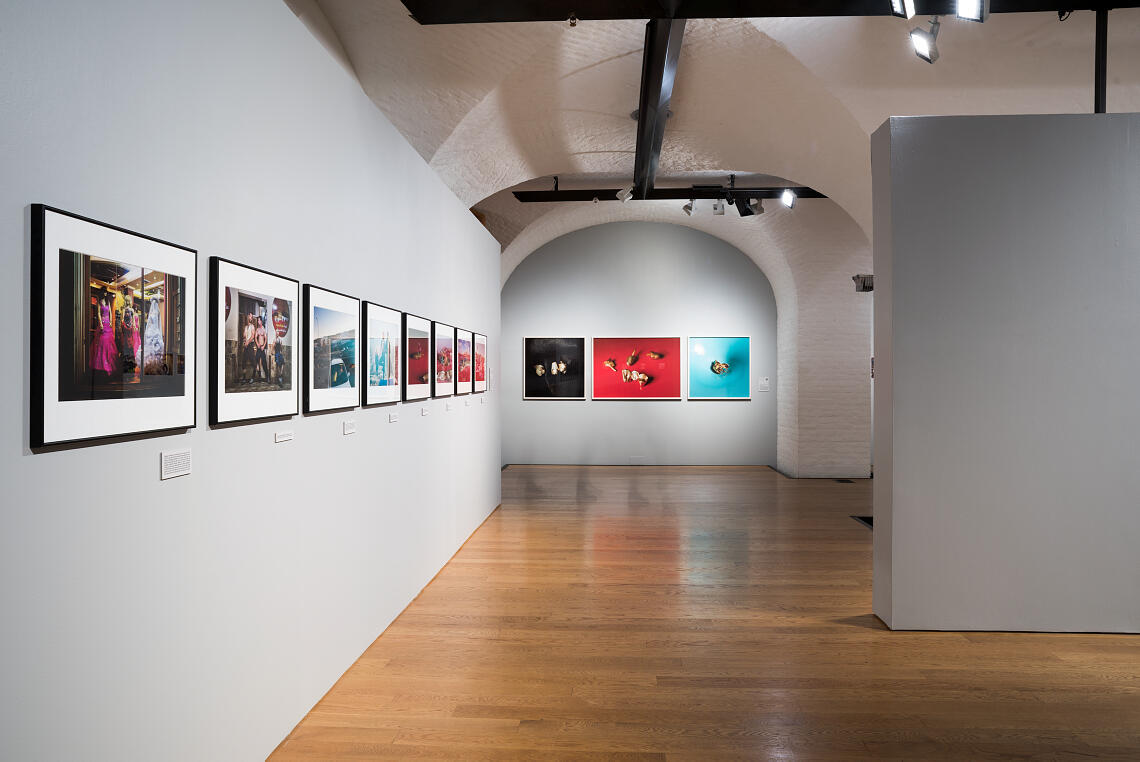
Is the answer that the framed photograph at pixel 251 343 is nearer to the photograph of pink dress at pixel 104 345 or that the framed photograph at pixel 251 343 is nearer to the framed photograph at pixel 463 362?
the photograph of pink dress at pixel 104 345

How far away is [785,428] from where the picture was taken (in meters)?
12.3

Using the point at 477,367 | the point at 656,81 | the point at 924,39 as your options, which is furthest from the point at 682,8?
the point at 477,367

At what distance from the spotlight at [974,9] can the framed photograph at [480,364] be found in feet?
16.8

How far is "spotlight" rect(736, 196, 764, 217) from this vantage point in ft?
31.2

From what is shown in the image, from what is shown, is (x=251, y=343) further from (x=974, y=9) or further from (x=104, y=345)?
(x=974, y=9)

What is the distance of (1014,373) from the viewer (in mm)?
4578

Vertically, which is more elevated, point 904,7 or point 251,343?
point 904,7

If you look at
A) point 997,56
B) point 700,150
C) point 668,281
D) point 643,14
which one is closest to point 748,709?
point 643,14

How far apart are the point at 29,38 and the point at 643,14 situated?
4.03 metres

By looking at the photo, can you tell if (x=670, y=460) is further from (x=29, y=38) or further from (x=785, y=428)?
(x=29, y=38)

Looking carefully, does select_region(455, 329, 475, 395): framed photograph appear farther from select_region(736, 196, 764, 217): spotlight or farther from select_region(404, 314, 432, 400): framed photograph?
select_region(736, 196, 764, 217): spotlight

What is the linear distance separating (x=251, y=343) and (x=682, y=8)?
3.80 m

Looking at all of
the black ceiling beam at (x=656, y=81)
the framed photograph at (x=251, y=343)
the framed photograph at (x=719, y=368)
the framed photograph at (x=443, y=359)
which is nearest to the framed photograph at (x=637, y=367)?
the framed photograph at (x=719, y=368)

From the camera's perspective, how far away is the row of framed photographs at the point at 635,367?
12906mm
